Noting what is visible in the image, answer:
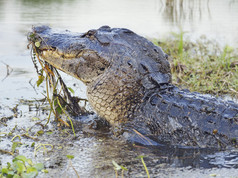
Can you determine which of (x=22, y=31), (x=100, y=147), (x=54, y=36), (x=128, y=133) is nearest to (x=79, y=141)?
(x=100, y=147)

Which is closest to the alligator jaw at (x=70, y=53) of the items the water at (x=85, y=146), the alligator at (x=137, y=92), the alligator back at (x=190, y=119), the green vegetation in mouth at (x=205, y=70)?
the alligator at (x=137, y=92)

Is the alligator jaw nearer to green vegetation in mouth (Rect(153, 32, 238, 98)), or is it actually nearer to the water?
the water

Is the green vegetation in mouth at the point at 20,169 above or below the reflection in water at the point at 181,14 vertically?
below

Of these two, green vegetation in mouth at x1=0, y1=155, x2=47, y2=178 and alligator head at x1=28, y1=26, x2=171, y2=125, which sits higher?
alligator head at x1=28, y1=26, x2=171, y2=125

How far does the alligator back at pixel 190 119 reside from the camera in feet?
11.1

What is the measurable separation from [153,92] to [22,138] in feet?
4.50

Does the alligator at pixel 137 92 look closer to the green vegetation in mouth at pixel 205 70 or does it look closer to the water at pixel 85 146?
the water at pixel 85 146

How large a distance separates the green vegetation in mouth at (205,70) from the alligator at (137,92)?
1677 millimetres

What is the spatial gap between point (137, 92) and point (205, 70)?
2675 millimetres

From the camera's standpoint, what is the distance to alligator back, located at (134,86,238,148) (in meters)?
3.38

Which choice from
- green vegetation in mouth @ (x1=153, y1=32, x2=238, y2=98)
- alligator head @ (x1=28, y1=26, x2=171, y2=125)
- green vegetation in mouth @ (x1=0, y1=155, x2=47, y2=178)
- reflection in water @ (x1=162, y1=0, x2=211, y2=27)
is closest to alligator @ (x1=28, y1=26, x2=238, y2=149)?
alligator head @ (x1=28, y1=26, x2=171, y2=125)

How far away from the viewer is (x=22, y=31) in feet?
32.4

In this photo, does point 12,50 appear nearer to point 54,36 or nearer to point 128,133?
point 54,36

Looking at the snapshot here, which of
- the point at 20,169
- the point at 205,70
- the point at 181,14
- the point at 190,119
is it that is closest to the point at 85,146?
the point at 20,169
